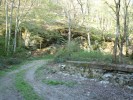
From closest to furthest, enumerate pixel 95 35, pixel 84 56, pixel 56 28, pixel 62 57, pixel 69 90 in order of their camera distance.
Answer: pixel 69 90 < pixel 84 56 < pixel 62 57 < pixel 56 28 < pixel 95 35

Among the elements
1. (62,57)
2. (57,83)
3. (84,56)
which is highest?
(84,56)

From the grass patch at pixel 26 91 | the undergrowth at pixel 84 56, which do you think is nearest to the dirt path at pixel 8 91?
the grass patch at pixel 26 91

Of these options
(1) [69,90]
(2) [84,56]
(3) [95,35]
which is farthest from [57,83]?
(3) [95,35]

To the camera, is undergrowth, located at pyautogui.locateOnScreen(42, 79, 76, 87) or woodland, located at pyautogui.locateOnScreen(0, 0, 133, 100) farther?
undergrowth, located at pyautogui.locateOnScreen(42, 79, 76, 87)

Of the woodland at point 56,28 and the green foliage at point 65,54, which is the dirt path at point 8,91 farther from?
the woodland at point 56,28

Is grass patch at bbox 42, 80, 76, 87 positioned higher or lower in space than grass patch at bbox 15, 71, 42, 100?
higher

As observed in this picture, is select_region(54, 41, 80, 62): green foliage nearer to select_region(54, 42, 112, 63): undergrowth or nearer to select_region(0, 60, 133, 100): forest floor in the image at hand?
select_region(54, 42, 112, 63): undergrowth

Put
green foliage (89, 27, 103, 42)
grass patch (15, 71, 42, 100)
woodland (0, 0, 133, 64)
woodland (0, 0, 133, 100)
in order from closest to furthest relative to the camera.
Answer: grass patch (15, 71, 42, 100) < woodland (0, 0, 133, 100) < woodland (0, 0, 133, 64) < green foliage (89, 27, 103, 42)

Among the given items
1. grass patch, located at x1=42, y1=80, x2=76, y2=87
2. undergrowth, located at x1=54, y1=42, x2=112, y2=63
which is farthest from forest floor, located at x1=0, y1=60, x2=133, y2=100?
undergrowth, located at x1=54, y1=42, x2=112, y2=63

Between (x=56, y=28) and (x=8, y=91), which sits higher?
(x=56, y=28)

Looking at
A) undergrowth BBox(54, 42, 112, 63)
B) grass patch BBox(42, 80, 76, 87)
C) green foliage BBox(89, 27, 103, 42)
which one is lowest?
grass patch BBox(42, 80, 76, 87)

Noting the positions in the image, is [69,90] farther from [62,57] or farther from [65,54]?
[65,54]

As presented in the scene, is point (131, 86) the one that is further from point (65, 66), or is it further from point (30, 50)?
point (30, 50)

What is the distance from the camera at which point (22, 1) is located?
108ft
